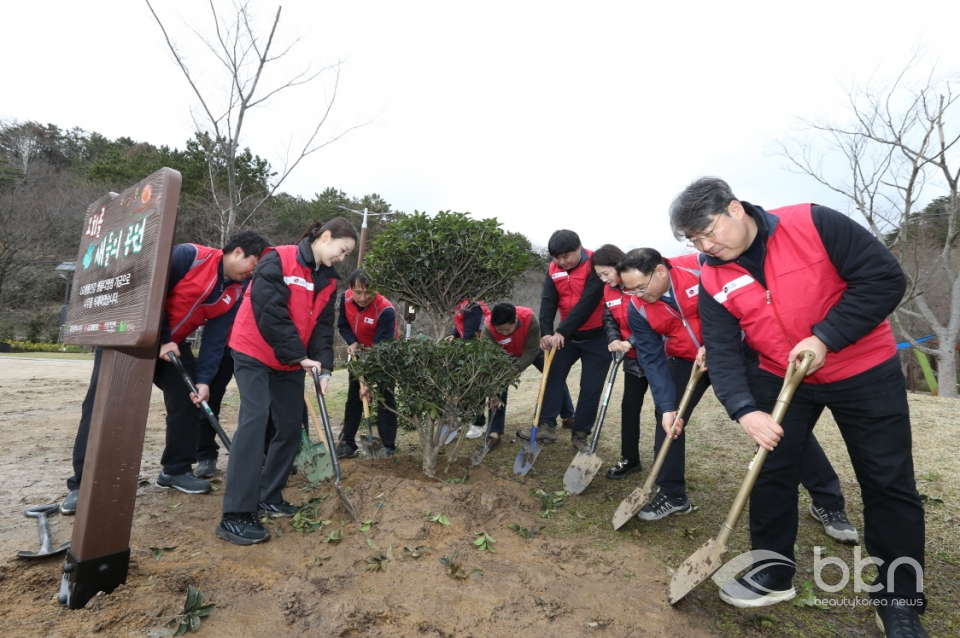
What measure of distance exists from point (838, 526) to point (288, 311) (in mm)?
3502

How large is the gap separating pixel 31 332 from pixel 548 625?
27620mm

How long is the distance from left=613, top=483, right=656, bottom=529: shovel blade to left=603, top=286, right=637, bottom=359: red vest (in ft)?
4.01

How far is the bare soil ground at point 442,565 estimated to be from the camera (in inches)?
87.8

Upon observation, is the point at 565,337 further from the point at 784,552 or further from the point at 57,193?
the point at 57,193

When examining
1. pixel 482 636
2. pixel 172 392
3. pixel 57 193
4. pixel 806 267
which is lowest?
pixel 482 636

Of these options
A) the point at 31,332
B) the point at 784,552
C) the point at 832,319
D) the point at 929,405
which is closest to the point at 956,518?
the point at 784,552

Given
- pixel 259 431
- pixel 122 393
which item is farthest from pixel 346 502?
pixel 122 393

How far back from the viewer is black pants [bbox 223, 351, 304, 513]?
304 cm

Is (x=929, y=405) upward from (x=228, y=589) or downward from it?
upward

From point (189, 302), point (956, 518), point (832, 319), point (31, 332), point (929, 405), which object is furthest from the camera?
point (31, 332)

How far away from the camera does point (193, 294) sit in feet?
12.6

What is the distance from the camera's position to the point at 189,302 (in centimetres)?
387

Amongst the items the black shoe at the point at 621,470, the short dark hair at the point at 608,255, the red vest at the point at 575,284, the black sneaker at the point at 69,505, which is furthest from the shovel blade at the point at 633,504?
the black sneaker at the point at 69,505

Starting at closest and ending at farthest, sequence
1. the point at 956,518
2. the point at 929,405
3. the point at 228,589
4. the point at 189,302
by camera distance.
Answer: the point at 228,589 → the point at 956,518 → the point at 189,302 → the point at 929,405
